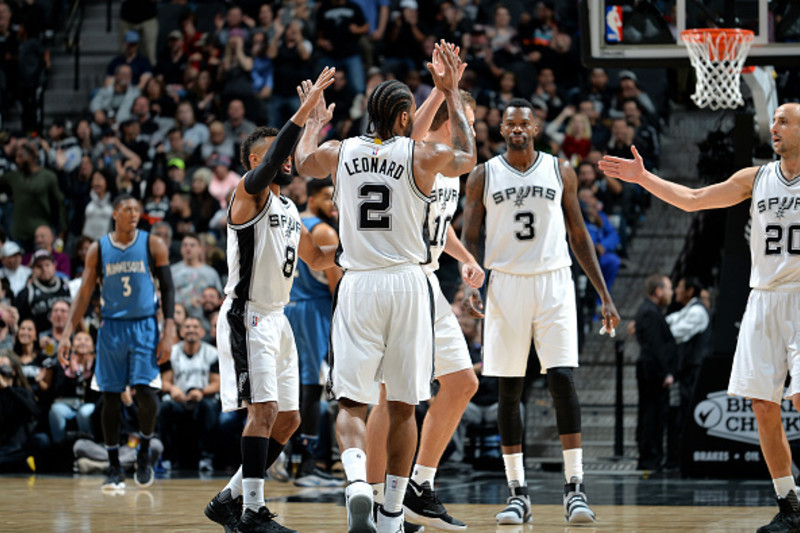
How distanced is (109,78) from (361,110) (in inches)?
176

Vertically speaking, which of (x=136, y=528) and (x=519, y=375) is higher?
(x=519, y=375)

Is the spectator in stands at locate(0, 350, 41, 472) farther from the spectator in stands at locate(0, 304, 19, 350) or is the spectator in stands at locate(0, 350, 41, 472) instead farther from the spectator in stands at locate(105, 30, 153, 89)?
the spectator in stands at locate(105, 30, 153, 89)

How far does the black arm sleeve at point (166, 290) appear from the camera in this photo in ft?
33.6

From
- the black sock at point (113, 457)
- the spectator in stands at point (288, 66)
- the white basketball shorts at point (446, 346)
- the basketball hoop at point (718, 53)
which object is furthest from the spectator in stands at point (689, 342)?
the spectator in stands at point (288, 66)

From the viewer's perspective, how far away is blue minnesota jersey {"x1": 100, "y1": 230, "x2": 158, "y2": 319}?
33.7ft

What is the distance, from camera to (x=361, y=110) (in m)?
16.3

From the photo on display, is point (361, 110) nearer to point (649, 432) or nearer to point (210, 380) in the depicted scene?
point (210, 380)

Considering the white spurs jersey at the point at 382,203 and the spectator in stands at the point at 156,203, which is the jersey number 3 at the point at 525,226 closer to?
the white spurs jersey at the point at 382,203

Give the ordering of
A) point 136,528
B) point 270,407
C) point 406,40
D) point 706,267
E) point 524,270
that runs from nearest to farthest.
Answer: point 270,407 → point 136,528 → point 524,270 → point 706,267 → point 406,40

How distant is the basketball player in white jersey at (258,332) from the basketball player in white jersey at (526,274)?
51.3 inches

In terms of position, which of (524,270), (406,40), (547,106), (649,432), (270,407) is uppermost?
(406,40)

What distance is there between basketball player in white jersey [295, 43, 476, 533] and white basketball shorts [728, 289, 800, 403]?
2071mm

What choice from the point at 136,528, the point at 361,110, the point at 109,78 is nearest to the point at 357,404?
the point at 136,528

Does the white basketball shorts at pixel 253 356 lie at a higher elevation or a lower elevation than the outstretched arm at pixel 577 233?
lower
